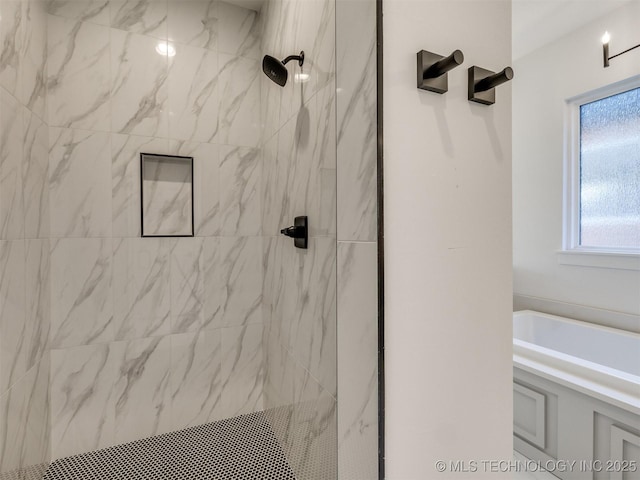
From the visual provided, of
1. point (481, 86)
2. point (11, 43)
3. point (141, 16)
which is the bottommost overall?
point (481, 86)

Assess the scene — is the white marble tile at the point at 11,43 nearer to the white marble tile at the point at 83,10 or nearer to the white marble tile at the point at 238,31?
the white marble tile at the point at 83,10

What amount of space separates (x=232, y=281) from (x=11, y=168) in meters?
0.84

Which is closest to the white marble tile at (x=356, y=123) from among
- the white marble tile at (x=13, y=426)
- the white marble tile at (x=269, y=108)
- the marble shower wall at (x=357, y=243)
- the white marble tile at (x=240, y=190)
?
the marble shower wall at (x=357, y=243)

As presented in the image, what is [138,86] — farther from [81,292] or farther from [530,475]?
[530,475]

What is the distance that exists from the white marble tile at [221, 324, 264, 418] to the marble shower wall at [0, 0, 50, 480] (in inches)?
25.2

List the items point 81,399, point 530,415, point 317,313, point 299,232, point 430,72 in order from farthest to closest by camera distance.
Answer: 1. point 530,415
2. point 81,399
3. point 299,232
4. point 317,313
5. point 430,72

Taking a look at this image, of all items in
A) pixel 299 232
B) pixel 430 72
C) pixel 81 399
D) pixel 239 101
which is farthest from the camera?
pixel 239 101

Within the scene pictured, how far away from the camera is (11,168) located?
92cm

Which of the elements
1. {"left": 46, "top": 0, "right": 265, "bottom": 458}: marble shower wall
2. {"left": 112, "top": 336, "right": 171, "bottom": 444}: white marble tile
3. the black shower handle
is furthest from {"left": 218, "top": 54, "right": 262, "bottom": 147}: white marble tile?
{"left": 112, "top": 336, "right": 171, "bottom": 444}: white marble tile

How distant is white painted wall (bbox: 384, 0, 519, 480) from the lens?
0.60 metres

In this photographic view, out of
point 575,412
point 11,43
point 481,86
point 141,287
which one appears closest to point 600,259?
point 575,412

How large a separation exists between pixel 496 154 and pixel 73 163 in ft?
4.72

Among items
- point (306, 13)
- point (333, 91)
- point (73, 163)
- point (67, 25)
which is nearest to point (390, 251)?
point (333, 91)

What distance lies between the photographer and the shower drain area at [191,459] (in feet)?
3.48
